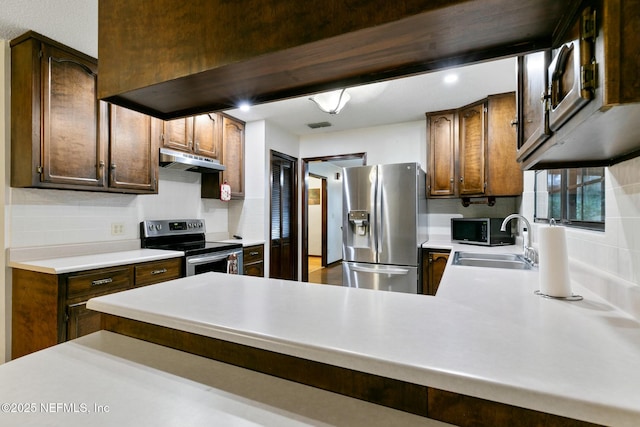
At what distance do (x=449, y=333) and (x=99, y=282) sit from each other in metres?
2.24

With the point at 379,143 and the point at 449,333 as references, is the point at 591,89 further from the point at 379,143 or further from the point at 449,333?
the point at 379,143

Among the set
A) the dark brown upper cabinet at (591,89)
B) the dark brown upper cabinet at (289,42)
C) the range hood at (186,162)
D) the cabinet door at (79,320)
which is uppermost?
the range hood at (186,162)

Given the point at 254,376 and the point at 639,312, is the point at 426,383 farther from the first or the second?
the point at 639,312

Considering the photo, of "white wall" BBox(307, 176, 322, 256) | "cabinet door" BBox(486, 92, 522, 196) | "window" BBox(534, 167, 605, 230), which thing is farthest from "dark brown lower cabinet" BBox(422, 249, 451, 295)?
"white wall" BBox(307, 176, 322, 256)

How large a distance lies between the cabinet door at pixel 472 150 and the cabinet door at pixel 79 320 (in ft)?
11.6

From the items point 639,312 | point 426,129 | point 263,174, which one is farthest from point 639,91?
point 263,174

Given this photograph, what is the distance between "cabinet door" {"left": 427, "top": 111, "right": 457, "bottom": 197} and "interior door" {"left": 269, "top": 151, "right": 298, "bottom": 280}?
1998 mm

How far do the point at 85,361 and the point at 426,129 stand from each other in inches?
146

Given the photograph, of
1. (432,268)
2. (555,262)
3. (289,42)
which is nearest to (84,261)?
(289,42)

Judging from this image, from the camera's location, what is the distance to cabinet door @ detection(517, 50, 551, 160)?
86 cm

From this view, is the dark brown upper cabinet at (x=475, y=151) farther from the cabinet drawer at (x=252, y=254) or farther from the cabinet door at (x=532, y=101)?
the cabinet drawer at (x=252, y=254)

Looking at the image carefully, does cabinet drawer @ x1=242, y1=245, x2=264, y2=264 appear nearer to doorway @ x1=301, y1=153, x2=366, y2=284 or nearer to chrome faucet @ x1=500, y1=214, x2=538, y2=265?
doorway @ x1=301, y1=153, x2=366, y2=284

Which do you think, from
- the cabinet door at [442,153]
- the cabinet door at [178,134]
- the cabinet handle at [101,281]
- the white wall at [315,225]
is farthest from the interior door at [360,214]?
the white wall at [315,225]

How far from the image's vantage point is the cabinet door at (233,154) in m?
3.66
